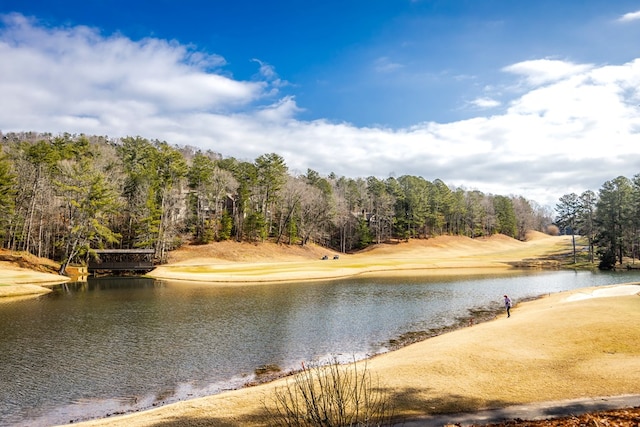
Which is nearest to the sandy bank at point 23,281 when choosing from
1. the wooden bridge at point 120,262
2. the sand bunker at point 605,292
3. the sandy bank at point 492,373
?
the wooden bridge at point 120,262

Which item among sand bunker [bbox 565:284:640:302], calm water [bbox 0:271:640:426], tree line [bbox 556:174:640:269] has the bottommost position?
calm water [bbox 0:271:640:426]

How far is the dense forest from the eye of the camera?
71188 millimetres

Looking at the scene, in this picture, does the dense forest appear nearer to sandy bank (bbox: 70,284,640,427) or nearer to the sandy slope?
the sandy slope

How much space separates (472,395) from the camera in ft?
48.2

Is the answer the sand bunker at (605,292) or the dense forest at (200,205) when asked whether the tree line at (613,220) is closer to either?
the dense forest at (200,205)

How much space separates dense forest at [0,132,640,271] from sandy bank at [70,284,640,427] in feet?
202

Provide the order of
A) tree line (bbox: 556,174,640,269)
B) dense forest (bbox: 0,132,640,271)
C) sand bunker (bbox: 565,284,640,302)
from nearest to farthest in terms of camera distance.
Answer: sand bunker (bbox: 565,284,640,302)
dense forest (bbox: 0,132,640,271)
tree line (bbox: 556,174,640,269)

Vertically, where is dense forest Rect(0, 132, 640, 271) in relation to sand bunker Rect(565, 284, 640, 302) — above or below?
above

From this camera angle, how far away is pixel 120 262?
237 ft

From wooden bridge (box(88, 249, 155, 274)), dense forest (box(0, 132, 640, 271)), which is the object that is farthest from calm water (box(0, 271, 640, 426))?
dense forest (box(0, 132, 640, 271))

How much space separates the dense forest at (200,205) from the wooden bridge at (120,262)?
214 cm

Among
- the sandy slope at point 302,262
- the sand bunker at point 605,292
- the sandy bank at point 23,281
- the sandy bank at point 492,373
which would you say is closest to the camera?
the sandy bank at point 492,373

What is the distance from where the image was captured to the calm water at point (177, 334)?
60.4 ft

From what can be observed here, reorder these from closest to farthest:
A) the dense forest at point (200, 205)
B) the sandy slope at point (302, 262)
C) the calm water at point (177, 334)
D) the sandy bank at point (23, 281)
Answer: the calm water at point (177, 334) < the sandy bank at point (23, 281) < the sandy slope at point (302, 262) < the dense forest at point (200, 205)
